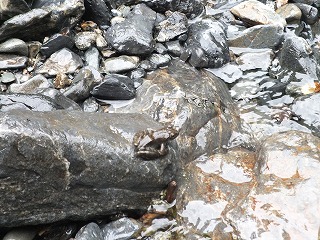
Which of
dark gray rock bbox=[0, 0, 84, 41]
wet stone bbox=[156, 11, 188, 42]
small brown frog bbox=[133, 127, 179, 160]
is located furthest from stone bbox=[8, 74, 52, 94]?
wet stone bbox=[156, 11, 188, 42]

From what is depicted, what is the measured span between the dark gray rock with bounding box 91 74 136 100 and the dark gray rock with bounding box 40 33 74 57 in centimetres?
120

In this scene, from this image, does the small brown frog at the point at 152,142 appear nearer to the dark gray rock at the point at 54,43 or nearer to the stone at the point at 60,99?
the stone at the point at 60,99

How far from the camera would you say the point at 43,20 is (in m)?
7.68

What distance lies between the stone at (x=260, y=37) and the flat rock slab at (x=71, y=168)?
12.4ft

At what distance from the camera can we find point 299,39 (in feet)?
27.9

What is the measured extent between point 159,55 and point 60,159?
3655 millimetres

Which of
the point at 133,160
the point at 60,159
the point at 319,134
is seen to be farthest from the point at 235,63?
the point at 60,159

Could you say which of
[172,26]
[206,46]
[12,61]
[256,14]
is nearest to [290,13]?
[256,14]

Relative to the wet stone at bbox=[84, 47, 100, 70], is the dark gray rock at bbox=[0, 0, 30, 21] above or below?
above

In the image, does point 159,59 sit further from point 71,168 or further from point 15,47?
point 71,168

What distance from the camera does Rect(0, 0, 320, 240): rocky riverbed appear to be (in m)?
5.29

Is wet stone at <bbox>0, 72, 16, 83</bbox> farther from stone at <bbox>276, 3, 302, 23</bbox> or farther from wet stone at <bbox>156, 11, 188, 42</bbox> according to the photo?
stone at <bbox>276, 3, 302, 23</bbox>

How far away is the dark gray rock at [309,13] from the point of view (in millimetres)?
9609

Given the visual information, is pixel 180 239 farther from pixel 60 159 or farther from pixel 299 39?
pixel 299 39
